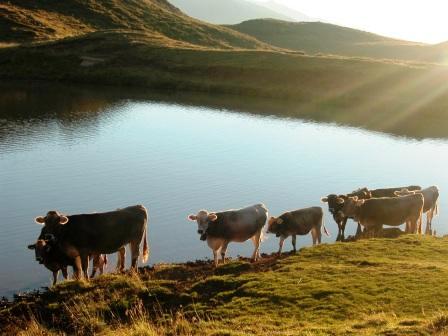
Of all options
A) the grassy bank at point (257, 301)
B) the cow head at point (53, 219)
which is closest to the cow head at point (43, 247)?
the cow head at point (53, 219)

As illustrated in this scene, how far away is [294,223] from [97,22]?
139m

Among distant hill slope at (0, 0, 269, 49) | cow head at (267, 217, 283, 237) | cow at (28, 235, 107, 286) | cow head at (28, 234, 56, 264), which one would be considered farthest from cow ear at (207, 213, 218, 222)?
distant hill slope at (0, 0, 269, 49)

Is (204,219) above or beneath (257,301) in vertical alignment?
above

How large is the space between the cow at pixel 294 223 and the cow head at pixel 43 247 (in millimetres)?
9485

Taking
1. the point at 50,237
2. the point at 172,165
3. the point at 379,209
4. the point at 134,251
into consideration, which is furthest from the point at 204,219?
the point at 172,165

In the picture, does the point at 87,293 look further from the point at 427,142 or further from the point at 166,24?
the point at 166,24

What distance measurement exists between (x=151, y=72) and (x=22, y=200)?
70.0m

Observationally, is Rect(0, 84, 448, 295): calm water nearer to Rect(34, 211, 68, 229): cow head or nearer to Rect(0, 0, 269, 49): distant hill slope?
Rect(34, 211, 68, 229): cow head

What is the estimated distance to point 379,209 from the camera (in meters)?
25.9

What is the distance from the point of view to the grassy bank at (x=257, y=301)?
13578 mm

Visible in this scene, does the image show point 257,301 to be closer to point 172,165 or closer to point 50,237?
point 50,237

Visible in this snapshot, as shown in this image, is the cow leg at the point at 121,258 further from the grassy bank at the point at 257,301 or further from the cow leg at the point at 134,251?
the grassy bank at the point at 257,301

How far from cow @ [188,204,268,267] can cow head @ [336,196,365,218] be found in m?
4.41

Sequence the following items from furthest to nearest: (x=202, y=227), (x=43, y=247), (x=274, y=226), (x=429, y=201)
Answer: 1. (x=429, y=201)
2. (x=274, y=226)
3. (x=202, y=227)
4. (x=43, y=247)
